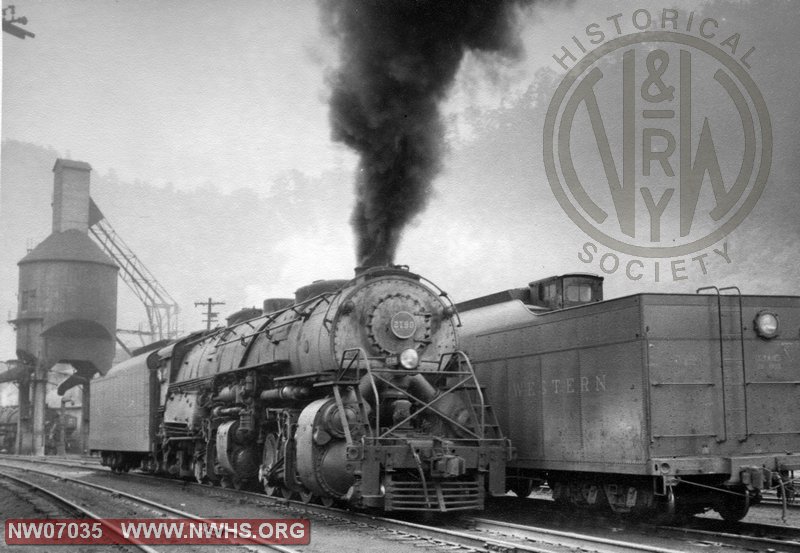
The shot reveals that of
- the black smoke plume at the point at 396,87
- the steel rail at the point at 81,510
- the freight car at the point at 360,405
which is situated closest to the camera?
the steel rail at the point at 81,510

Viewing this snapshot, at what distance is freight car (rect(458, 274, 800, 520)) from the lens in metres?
8.16

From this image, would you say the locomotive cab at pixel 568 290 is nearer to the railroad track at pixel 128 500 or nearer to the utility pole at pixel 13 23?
Answer: the railroad track at pixel 128 500

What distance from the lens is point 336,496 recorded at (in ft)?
29.6

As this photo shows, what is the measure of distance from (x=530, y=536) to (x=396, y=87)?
6.40 m

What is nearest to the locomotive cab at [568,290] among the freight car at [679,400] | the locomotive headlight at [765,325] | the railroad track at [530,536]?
the freight car at [679,400]

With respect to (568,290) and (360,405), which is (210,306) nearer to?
(568,290)

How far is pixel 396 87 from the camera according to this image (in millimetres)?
11203

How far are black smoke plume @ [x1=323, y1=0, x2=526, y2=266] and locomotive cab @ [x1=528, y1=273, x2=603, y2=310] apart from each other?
7.19 ft

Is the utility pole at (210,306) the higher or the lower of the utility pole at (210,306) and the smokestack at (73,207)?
the lower

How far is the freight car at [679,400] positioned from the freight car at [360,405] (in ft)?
3.65

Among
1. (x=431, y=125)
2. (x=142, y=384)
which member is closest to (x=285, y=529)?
(x=431, y=125)

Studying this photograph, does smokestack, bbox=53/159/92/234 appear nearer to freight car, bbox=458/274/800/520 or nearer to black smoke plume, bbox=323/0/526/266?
black smoke plume, bbox=323/0/526/266

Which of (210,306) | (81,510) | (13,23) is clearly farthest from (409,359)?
(210,306)

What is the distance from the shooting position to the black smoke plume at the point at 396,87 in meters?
10.6
